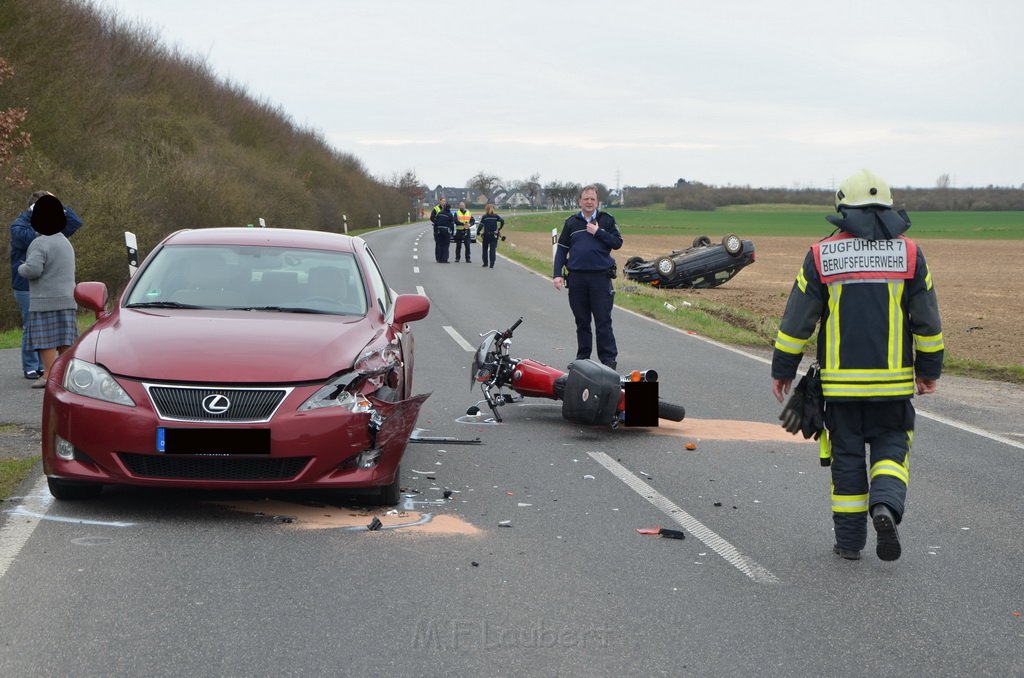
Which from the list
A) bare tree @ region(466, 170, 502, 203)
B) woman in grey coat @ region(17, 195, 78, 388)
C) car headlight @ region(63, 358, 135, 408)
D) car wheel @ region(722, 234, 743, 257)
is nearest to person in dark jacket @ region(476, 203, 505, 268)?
car wheel @ region(722, 234, 743, 257)

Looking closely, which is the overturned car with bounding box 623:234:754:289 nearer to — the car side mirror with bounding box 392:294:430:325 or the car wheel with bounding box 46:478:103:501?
the car side mirror with bounding box 392:294:430:325

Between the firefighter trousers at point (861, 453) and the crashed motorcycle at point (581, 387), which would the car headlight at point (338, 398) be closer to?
the firefighter trousers at point (861, 453)

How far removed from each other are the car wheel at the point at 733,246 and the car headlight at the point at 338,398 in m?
22.9

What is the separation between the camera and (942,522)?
6414 mm

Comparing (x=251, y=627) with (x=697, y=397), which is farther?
(x=697, y=397)

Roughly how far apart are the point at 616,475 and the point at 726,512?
1033 mm

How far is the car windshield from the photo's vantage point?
23.5 ft

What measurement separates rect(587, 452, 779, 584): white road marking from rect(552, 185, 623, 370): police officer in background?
339 centimetres

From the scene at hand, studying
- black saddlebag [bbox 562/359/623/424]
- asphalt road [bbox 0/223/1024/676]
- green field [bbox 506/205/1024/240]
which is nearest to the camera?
asphalt road [bbox 0/223/1024/676]

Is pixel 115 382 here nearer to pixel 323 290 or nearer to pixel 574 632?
pixel 323 290

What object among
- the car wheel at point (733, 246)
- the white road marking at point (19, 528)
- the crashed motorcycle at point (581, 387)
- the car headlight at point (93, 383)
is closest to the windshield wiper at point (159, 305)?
the car headlight at point (93, 383)

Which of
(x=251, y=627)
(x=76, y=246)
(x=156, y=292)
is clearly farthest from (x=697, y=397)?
(x=76, y=246)

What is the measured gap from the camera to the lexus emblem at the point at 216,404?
573cm

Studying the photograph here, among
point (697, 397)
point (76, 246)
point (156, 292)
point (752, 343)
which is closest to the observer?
point (156, 292)
